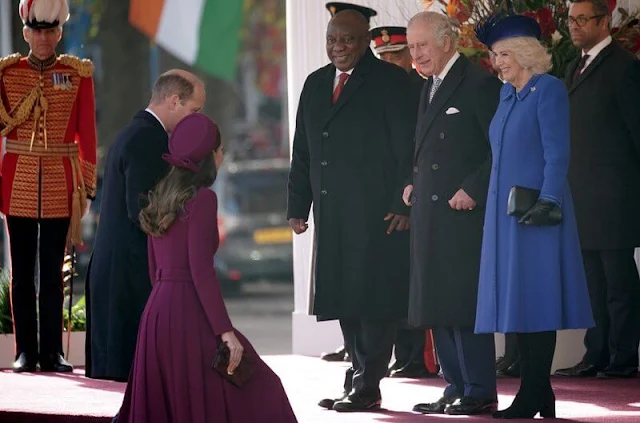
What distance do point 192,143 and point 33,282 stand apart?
3.52 m

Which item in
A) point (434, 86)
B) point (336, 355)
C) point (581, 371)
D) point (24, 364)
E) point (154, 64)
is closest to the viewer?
point (434, 86)

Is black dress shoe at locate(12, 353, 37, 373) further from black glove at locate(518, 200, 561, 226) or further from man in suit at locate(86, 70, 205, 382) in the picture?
black glove at locate(518, 200, 561, 226)

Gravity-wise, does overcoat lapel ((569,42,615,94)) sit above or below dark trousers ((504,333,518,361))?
above

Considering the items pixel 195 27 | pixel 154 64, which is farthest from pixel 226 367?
pixel 154 64

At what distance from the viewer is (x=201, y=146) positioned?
7.58m

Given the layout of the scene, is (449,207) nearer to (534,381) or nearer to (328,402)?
(534,381)

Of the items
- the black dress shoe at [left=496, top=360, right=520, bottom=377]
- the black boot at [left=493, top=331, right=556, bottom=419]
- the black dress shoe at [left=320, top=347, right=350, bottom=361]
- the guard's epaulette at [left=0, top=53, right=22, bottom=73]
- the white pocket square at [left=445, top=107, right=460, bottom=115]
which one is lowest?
the black dress shoe at [left=320, top=347, right=350, bottom=361]

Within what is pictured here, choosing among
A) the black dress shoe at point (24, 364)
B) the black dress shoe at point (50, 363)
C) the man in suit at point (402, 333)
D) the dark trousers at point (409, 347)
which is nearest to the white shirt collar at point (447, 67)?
the man in suit at point (402, 333)

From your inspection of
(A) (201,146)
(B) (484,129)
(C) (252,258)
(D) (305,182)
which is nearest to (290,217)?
(D) (305,182)

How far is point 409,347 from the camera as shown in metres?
10.8

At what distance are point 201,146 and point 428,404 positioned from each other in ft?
6.36

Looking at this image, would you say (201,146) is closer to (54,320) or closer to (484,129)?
(484,129)

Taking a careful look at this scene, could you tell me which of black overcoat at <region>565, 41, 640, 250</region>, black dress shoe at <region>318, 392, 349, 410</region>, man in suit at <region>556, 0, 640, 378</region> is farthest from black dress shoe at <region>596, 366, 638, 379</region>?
black dress shoe at <region>318, 392, 349, 410</region>

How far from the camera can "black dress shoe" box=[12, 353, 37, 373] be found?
425 inches
